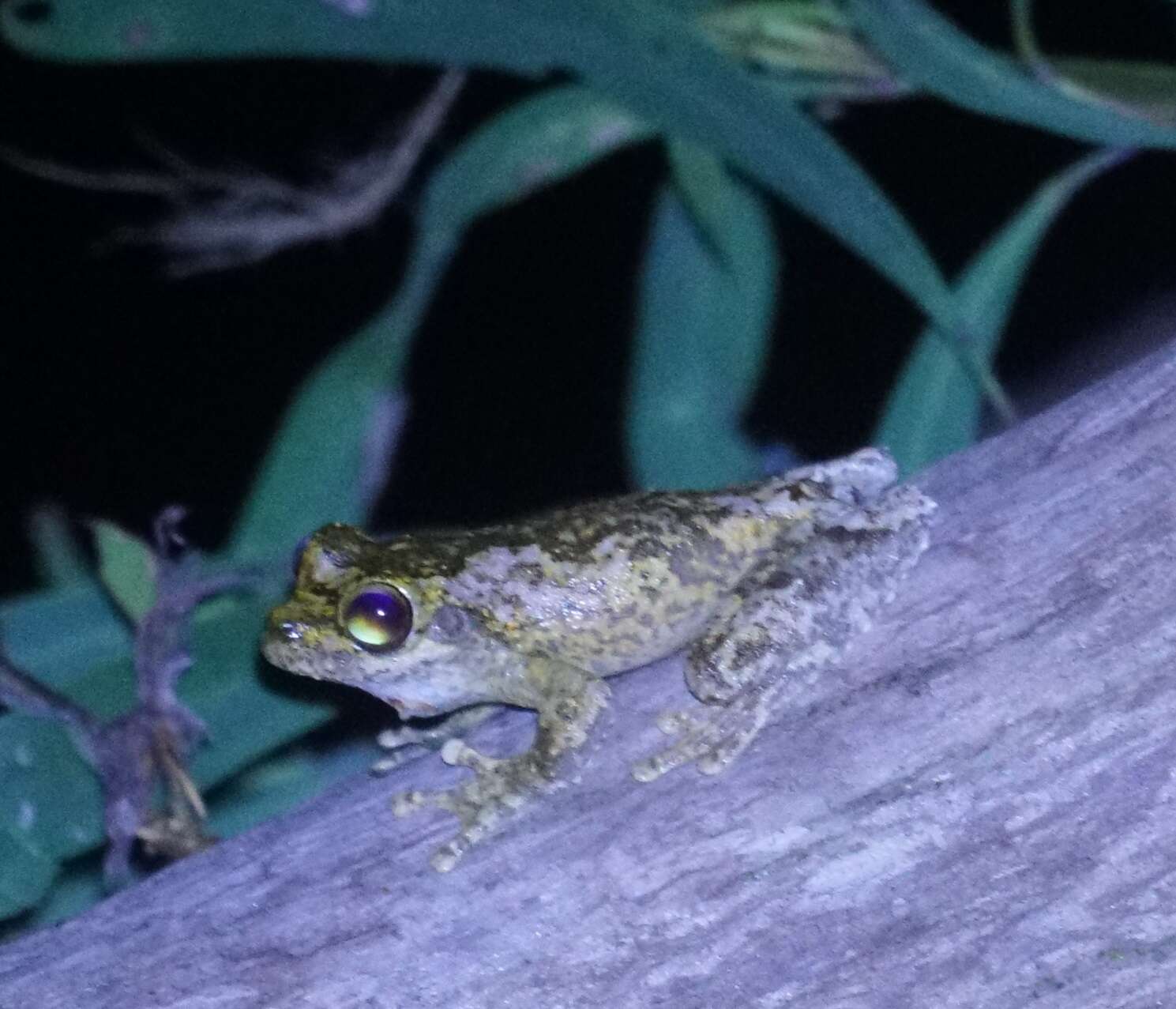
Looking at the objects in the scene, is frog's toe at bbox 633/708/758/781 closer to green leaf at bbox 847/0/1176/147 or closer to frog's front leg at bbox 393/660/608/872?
frog's front leg at bbox 393/660/608/872

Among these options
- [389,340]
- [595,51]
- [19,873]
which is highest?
[595,51]

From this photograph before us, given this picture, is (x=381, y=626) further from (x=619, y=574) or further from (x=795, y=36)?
(x=795, y=36)

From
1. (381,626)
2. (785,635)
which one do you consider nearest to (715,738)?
(785,635)

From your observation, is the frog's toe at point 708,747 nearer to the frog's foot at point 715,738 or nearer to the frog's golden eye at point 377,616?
the frog's foot at point 715,738

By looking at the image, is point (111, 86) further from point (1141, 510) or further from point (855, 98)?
point (1141, 510)

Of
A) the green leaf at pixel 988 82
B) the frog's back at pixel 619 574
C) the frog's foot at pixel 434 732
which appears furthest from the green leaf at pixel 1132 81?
the frog's foot at pixel 434 732
